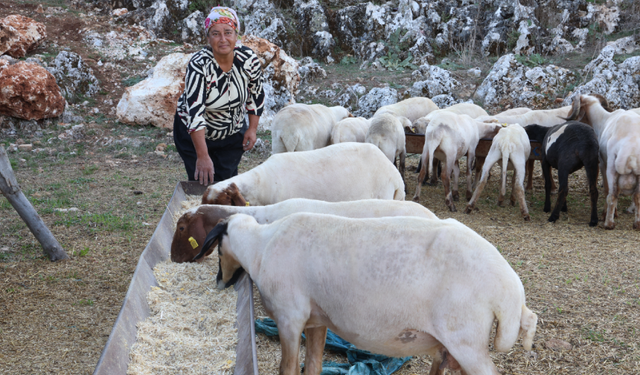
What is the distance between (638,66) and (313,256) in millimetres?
12339

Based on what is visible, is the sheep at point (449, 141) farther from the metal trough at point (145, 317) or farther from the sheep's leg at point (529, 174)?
the metal trough at point (145, 317)

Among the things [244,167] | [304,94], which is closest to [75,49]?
[304,94]

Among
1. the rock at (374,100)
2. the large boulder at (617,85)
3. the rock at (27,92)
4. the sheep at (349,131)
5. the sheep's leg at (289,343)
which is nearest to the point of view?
the sheep's leg at (289,343)

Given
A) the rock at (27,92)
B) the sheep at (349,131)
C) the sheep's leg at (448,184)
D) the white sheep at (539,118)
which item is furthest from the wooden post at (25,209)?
the white sheep at (539,118)

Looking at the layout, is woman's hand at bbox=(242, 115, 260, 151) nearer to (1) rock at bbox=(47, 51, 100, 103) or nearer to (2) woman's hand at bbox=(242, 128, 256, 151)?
(2) woman's hand at bbox=(242, 128, 256, 151)

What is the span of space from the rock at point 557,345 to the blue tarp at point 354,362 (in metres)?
1.11

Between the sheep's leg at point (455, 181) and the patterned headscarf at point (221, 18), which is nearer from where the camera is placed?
the patterned headscarf at point (221, 18)

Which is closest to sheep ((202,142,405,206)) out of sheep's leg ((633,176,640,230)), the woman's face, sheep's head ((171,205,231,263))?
sheep's head ((171,205,231,263))

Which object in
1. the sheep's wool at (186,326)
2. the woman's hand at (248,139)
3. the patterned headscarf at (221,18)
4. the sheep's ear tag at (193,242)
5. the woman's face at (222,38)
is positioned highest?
the patterned headscarf at (221,18)

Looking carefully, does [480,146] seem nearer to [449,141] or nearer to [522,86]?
[449,141]

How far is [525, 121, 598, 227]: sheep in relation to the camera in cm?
670

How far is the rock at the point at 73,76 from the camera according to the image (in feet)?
39.7

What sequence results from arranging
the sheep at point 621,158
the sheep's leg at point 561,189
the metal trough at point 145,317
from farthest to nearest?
the sheep's leg at point 561,189, the sheep at point 621,158, the metal trough at point 145,317

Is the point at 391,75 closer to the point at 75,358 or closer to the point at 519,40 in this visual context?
the point at 519,40
